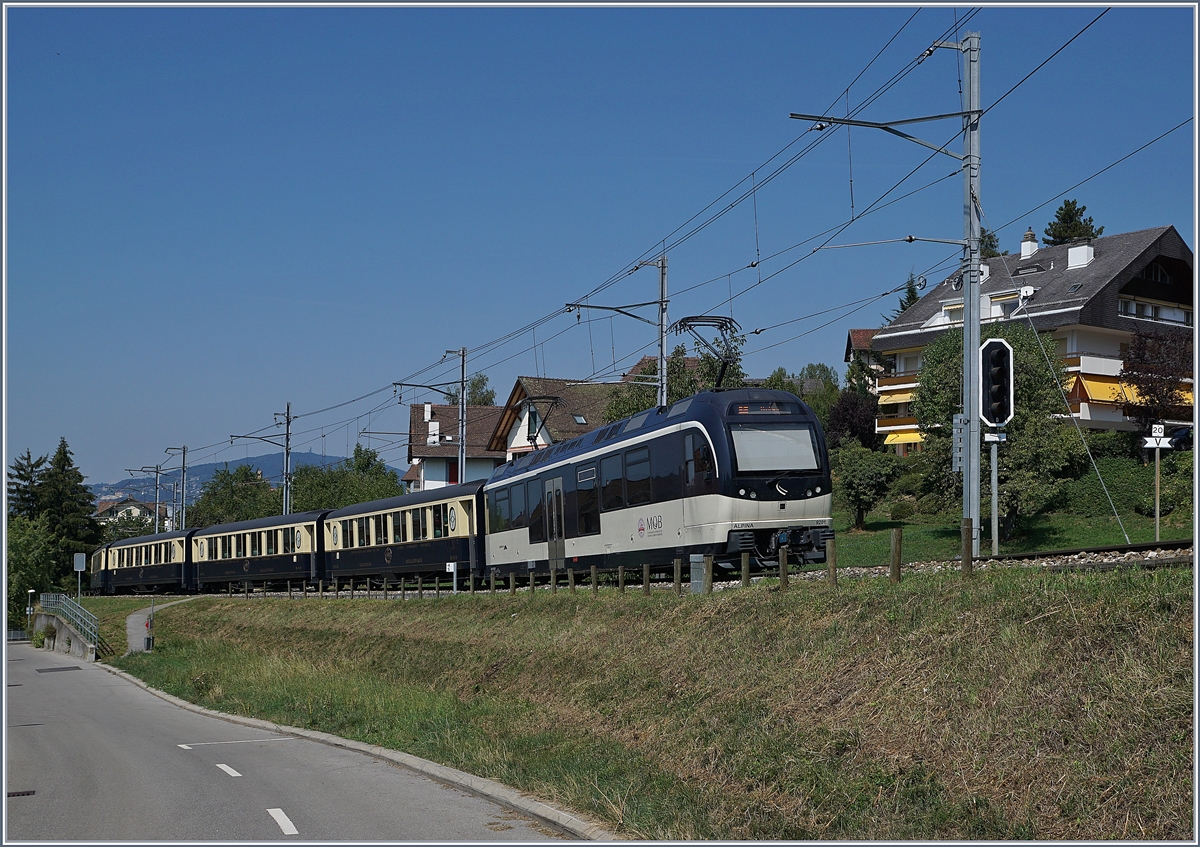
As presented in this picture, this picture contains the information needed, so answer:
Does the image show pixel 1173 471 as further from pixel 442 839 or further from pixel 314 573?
pixel 442 839

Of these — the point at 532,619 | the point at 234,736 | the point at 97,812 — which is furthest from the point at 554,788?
the point at 532,619

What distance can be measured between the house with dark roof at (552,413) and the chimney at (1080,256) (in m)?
25.2

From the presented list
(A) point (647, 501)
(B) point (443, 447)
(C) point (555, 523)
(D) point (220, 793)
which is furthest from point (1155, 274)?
(D) point (220, 793)

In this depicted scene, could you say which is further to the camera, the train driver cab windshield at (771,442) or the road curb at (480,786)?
the train driver cab windshield at (771,442)

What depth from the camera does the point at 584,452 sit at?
1019 inches

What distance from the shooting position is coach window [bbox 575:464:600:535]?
2519 centimetres

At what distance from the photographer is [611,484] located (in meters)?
24.4

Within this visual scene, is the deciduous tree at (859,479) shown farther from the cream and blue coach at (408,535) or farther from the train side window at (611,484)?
the train side window at (611,484)

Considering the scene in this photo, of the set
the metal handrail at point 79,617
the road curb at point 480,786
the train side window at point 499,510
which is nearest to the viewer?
the road curb at point 480,786

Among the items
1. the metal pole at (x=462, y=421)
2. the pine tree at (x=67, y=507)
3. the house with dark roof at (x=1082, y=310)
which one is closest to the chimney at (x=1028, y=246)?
the house with dark roof at (x=1082, y=310)

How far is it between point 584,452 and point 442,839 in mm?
16010

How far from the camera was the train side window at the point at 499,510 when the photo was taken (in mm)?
30859

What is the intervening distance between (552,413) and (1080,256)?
3033cm

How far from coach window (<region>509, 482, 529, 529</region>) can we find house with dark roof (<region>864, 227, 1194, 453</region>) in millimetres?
22733
